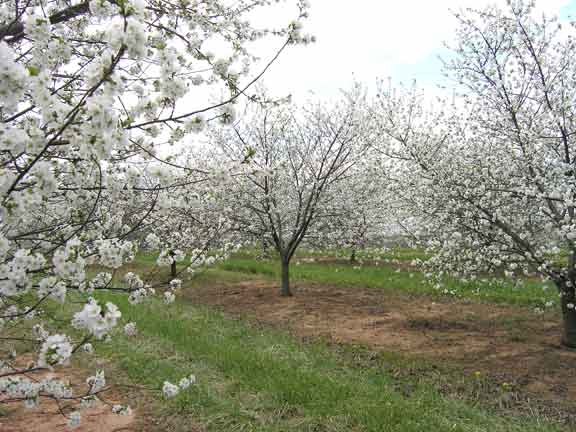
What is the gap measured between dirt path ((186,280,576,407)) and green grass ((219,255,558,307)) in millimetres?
626

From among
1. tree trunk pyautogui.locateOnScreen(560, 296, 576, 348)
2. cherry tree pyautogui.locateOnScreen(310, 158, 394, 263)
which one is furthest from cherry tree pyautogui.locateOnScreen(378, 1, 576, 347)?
cherry tree pyautogui.locateOnScreen(310, 158, 394, 263)

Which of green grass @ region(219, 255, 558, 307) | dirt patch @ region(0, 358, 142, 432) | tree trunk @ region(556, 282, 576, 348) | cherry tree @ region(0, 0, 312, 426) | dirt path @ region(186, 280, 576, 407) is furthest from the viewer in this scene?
green grass @ region(219, 255, 558, 307)

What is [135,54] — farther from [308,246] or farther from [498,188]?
[308,246]

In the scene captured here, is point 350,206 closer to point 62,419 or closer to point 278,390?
point 278,390

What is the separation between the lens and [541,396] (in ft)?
16.6

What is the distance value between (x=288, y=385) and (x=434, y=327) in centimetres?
407

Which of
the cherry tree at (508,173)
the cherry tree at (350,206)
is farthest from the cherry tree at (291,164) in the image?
the cherry tree at (508,173)

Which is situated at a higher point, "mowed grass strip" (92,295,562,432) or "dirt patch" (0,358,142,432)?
"mowed grass strip" (92,295,562,432)

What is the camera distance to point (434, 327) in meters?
8.18

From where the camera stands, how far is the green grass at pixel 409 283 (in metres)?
10.3

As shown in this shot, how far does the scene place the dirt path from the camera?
5.93 meters

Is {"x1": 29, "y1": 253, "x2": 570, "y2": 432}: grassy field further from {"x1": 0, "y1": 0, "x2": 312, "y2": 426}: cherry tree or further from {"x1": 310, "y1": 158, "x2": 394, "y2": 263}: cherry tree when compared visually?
{"x1": 310, "y1": 158, "x2": 394, "y2": 263}: cherry tree

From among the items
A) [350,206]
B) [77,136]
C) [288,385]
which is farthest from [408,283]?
[77,136]

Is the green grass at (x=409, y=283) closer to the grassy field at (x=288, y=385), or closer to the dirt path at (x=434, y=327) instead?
the dirt path at (x=434, y=327)
